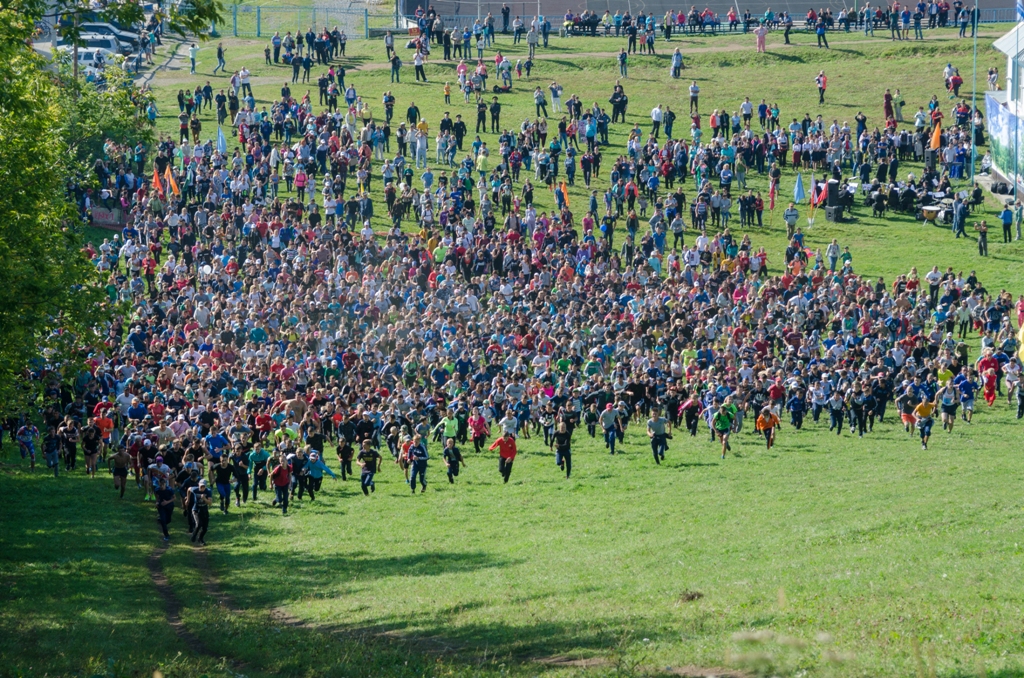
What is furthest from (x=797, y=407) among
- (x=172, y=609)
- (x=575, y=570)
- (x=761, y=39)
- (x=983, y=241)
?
(x=761, y=39)

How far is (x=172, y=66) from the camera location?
76.7 m

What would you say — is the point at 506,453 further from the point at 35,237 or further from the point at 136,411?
the point at 35,237

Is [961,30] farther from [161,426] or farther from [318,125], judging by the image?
[161,426]

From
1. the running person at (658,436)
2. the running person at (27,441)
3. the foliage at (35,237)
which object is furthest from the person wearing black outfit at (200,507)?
the running person at (658,436)

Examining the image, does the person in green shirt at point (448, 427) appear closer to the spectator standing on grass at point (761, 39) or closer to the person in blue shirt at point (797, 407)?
the person in blue shirt at point (797, 407)

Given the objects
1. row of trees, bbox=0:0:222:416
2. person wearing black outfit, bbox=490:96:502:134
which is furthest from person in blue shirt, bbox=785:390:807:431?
person wearing black outfit, bbox=490:96:502:134

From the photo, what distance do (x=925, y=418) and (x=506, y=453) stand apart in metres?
10.1

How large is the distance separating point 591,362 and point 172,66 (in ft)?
154

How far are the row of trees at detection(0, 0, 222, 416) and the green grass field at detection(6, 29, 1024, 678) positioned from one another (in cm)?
414

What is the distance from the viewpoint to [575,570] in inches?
959

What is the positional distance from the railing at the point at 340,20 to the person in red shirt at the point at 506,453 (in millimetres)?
50690

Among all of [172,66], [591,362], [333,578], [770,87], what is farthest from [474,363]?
[172,66]

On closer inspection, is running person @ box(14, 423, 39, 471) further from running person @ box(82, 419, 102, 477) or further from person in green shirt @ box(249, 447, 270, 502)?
person in green shirt @ box(249, 447, 270, 502)

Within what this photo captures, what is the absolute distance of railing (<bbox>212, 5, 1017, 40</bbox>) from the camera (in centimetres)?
8069
